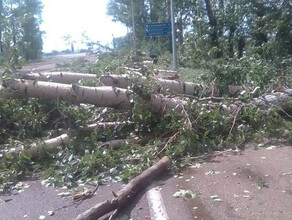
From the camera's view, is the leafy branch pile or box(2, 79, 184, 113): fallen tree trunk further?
box(2, 79, 184, 113): fallen tree trunk

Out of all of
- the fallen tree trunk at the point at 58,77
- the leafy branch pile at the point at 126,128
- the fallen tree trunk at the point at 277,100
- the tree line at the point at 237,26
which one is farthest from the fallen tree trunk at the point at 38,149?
the tree line at the point at 237,26

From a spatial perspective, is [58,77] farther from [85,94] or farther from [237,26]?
[237,26]

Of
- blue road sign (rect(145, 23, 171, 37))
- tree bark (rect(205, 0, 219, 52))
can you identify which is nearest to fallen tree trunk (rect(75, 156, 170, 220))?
blue road sign (rect(145, 23, 171, 37))

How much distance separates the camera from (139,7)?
1603 inches

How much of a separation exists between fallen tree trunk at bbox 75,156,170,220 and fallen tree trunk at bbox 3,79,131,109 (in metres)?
1.97

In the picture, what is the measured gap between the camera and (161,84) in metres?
8.70

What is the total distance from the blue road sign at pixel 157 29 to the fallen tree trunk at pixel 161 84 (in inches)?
339

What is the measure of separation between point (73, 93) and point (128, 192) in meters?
3.21

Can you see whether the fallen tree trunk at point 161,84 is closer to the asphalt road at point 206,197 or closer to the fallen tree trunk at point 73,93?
the fallen tree trunk at point 73,93

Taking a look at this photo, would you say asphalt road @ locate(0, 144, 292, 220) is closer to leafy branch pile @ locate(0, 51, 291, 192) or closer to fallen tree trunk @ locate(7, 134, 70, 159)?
leafy branch pile @ locate(0, 51, 291, 192)

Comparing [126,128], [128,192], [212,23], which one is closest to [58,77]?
[126,128]

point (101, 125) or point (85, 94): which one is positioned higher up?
point (85, 94)

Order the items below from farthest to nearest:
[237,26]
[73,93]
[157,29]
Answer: [237,26] → [157,29] → [73,93]

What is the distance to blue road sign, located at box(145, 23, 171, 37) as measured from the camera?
698 inches
